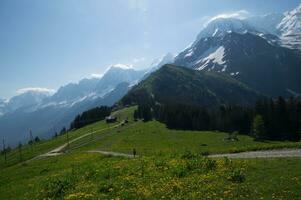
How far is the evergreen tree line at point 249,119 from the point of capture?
5143 inches

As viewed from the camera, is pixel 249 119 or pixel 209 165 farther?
pixel 249 119

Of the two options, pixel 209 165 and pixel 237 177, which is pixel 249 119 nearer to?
pixel 209 165

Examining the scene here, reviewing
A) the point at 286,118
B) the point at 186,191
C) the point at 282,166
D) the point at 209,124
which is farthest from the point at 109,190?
the point at 209,124

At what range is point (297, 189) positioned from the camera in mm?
23359

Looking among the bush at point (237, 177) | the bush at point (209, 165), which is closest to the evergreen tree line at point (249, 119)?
the bush at point (209, 165)

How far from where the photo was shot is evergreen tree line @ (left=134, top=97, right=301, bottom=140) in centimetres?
13062

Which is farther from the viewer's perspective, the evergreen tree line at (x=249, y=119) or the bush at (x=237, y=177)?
the evergreen tree line at (x=249, y=119)

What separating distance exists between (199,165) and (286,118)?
4241 inches

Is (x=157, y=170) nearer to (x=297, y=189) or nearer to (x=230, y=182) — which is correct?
(x=230, y=182)

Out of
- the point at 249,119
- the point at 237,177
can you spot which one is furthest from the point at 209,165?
the point at 249,119

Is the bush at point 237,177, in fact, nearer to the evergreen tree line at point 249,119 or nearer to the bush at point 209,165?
the bush at point 209,165

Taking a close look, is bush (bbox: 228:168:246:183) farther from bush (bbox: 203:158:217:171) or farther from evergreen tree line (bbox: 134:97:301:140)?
evergreen tree line (bbox: 134:97:301:140)

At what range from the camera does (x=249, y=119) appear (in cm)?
14862

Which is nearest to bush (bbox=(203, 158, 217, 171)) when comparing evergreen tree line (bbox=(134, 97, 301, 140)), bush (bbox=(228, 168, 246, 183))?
bush (bbox=(228, 168, 246, 183))
